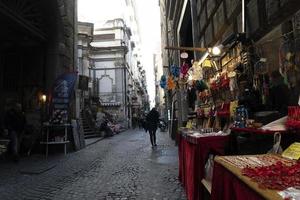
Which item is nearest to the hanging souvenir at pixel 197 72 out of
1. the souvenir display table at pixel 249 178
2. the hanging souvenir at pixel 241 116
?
the hanging souvenir at pixel 241 116

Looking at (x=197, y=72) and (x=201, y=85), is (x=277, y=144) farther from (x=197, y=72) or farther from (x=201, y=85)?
(x=197, y=72)

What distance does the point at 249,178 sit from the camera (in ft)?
8.43

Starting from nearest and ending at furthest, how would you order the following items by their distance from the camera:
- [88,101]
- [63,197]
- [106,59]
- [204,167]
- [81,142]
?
[204,167] → [63,197] → [81,142] → [88,101] → [106,59]

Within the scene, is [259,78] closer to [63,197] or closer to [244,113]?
[244,113]

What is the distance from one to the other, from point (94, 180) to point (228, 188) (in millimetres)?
6025

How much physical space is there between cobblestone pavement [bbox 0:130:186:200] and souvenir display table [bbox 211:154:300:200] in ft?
11.1

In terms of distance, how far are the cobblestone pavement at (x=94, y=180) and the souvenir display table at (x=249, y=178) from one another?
3396 millimetres

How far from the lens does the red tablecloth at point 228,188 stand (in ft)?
8.00

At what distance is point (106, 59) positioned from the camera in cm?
4997

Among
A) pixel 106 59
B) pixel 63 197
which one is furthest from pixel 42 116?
pixel 106 59

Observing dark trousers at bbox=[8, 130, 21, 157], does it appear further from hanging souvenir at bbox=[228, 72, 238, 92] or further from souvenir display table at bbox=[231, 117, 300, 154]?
souvenir display table at bbox=[231, 117, 300, 154]

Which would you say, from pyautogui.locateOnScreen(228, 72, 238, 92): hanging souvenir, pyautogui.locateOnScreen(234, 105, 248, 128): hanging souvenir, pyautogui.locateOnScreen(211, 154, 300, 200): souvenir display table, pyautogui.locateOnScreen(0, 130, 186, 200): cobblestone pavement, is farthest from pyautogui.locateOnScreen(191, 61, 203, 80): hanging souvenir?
pyautogui.locateOnScreen(211, 154, 300, 200): souvenir display table

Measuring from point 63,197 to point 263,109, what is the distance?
3.78 metres

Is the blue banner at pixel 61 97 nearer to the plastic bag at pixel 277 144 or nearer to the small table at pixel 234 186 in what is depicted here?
the plastic bag at pixel 277 144
